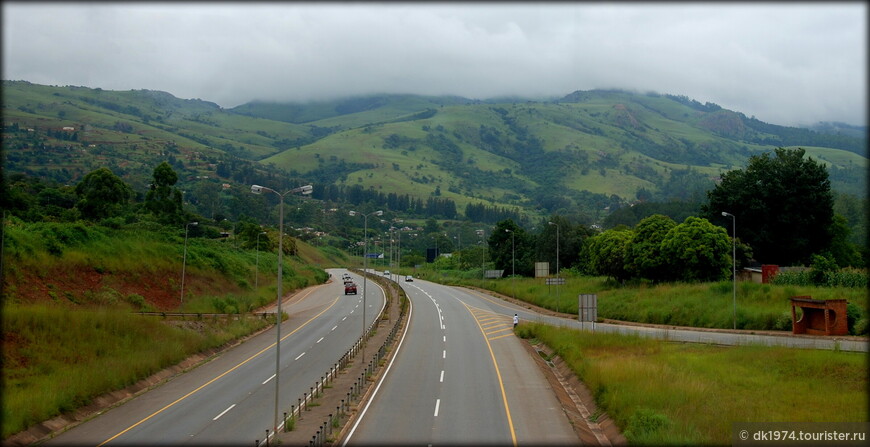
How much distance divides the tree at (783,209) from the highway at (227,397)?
51.0 metres

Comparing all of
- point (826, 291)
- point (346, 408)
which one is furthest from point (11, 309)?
point (826, 291)

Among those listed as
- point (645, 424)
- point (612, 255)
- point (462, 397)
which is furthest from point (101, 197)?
point (645, 424)

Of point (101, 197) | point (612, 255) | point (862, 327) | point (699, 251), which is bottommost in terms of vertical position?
point (862, 327)

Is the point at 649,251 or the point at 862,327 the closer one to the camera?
the point at 862,327

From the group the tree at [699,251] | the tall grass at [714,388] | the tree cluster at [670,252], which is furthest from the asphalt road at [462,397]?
the tree at [699,251]

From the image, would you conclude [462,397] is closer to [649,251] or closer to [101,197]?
[649,251]

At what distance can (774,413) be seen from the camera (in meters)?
25.2

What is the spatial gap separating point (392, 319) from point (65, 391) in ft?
127

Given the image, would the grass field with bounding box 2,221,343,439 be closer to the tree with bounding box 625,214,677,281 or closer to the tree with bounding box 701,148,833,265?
the tree with bounding box 625,214,677,281

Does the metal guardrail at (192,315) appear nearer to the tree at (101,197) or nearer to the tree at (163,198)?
the tree at (101,197)

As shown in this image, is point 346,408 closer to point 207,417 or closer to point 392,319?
point 207,417

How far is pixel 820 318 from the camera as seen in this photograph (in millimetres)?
44531

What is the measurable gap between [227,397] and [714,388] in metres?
21.7

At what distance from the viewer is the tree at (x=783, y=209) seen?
81.8m
